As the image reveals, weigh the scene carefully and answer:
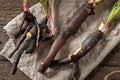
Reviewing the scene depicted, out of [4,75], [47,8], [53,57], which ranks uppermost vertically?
[47,8]

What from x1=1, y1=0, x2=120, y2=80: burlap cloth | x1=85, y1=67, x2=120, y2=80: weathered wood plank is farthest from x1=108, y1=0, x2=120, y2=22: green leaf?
x1=85, y1=67, x2=120, y2=80: weathered wood plank

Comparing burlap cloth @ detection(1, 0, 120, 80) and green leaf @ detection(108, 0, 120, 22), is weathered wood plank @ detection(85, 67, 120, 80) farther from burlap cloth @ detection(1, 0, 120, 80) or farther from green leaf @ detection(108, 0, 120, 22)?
green leaf @ detection(108, 0, 120, 22)

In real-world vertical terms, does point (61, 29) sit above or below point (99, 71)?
above

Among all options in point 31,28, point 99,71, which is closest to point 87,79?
point 99,71

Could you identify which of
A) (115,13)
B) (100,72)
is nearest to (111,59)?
(100,72)

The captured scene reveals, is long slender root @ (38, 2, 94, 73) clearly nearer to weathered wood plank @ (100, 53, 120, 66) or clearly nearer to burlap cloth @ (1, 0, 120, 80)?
burlap cloth @ (1, 0, 120, 80)

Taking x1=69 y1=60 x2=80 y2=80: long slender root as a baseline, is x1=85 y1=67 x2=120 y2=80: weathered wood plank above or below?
below

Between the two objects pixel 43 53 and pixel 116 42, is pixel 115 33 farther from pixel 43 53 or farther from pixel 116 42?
pixel 43 53

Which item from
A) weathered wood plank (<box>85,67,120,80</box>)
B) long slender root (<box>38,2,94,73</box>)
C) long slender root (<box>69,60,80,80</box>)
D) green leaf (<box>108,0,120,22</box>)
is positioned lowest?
weathered wood plank (<box>85,67,120,80</box>)

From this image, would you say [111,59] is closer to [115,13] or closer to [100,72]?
[100,72]

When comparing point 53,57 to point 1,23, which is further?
point 1,23
